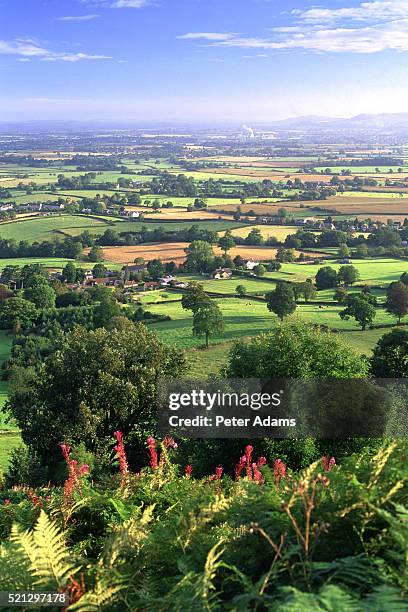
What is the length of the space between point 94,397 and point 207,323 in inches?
1088

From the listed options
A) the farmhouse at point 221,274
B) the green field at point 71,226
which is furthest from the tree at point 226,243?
the green field at point 71,226

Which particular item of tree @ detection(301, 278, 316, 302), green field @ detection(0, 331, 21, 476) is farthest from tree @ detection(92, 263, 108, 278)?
green field @ detection(0, 331, 21, 476)

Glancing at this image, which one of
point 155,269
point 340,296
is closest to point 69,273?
point 155,269

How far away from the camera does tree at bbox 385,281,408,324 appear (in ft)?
174

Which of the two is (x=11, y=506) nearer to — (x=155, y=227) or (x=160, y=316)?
(x=160, y=316)

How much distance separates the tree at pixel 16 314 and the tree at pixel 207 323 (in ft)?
64.4

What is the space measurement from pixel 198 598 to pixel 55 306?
6494cm

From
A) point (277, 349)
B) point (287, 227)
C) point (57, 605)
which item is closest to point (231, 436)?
point (277, 349)

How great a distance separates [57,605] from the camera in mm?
3990

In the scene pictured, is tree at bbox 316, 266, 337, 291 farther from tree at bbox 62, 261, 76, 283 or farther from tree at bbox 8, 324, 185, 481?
tree at bbox 8, 324, 185, 481

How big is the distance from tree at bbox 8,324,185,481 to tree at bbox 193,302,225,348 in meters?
23.5

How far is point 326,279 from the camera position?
68.4m

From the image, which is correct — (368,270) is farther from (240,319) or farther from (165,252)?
(165,252)

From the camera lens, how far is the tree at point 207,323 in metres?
47.9
